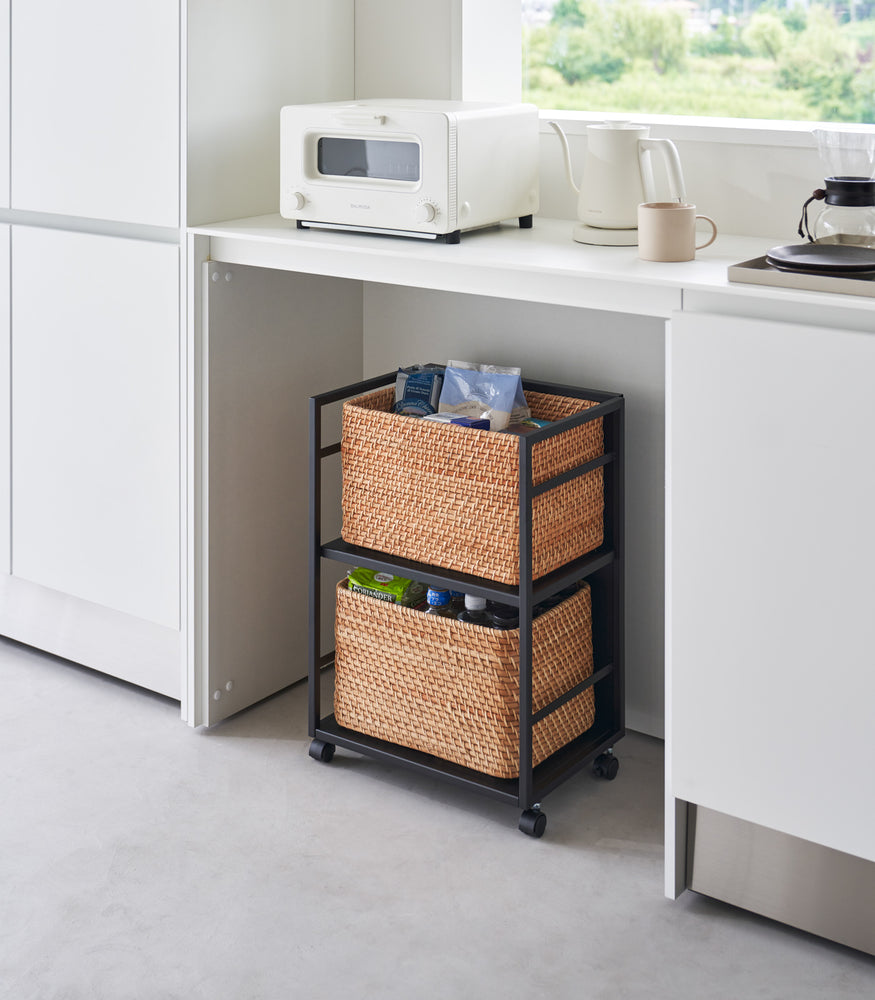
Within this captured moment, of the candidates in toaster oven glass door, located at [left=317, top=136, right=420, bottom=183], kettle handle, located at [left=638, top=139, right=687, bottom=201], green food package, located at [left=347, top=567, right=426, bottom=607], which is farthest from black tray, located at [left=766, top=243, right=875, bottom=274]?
green food package, located at [left=347, top=567, right=426, bottom=607]

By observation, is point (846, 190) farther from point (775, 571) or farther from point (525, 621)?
point (525, 621)

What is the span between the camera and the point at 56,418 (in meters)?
2.42

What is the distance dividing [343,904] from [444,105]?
130cm

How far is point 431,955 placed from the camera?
1748 millimetres

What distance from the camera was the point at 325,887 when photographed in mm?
1905

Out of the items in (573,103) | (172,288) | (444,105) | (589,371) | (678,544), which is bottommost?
(678,544)

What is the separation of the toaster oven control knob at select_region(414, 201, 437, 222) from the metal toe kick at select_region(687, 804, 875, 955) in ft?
3.24

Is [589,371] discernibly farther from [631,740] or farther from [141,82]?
[141,82]

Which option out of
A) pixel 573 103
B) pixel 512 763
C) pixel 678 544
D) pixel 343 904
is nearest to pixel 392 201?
pixel 678 544

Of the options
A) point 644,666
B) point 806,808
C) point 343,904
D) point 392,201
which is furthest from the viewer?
point 644,666

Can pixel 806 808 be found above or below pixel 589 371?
below

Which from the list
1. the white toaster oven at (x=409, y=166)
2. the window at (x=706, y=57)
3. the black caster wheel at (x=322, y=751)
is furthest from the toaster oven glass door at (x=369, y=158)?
the window at (x=706, y=57)

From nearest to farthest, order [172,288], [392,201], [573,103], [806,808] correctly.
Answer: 1. [806,808]
2. [392,201]
3. [172,288]
4. [573,103]

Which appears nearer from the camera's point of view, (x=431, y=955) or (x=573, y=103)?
(x=431, y=955)
